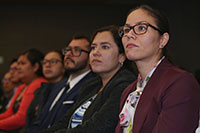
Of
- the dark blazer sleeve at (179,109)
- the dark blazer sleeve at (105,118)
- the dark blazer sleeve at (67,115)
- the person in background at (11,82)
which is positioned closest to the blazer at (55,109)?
the dark blazer sleeve at (67,115)

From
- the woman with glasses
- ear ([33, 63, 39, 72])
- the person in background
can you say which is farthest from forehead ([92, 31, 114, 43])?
the person in background

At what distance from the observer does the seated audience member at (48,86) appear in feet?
8.85

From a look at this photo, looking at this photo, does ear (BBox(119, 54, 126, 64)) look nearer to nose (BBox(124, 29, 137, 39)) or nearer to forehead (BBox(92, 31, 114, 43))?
forehead (BBox(92, 31, 114, 43))

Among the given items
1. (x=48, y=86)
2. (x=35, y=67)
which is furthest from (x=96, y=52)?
(x=35, y=67)

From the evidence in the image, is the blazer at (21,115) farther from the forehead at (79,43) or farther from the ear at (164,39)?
the ear at (164,39)

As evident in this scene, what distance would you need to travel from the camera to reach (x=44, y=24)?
653 centimetres

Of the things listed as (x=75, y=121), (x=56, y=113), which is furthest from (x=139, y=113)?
(x=56, y=113)

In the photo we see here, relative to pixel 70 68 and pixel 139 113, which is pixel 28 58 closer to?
pixel 70 68

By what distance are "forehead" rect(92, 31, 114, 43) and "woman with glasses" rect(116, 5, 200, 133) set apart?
36cm

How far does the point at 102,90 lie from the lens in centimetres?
171

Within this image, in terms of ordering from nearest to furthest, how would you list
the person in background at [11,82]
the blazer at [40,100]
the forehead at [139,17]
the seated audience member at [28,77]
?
the forehead at [139,17]
the blazer at [40,100]
the seated audience member at [28,77]
the person in background at [11,82]

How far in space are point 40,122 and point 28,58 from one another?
1096mm

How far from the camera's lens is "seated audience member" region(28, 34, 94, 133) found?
2264mm

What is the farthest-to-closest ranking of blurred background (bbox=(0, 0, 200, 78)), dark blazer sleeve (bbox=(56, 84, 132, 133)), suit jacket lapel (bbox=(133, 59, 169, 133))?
blurred background (bbox=(0, 0, 200, 78)) → dark blazer sleeve (bbox=(56, 84, 132, 133)) → suit jacket lapel (bbox=(133, 59, 169, 133))
